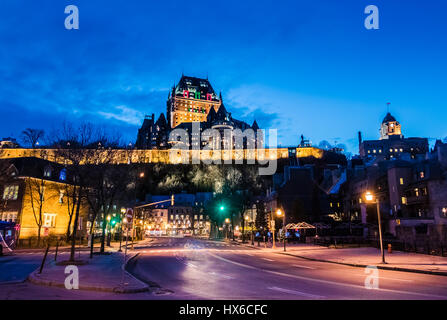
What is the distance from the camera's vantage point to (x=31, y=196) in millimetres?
40406

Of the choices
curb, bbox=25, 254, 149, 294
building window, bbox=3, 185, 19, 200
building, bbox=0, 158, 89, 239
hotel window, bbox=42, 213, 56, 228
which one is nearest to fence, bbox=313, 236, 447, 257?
curb, bbox=25, 254, 149, 294

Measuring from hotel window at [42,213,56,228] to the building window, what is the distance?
4407 millimetres

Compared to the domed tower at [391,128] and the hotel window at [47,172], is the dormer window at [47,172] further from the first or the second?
the domed tower at [391,128]

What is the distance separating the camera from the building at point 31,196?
40.9m

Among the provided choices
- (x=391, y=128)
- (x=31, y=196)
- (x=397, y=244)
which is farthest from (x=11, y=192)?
(x=391, y=128)

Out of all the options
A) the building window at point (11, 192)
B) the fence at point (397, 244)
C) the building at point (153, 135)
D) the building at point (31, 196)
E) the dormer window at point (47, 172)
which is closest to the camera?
the fence at point (397, 244)

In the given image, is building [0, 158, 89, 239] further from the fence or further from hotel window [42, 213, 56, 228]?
the fence

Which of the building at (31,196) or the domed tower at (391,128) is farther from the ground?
the domed tower at (391,128)

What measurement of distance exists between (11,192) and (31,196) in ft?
12.2

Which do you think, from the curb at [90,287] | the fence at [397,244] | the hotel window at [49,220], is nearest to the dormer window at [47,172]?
the hotel window at [49,220]

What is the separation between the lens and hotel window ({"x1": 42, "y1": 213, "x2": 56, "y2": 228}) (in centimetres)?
4362

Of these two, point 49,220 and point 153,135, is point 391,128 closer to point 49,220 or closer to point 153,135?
point 153,135
